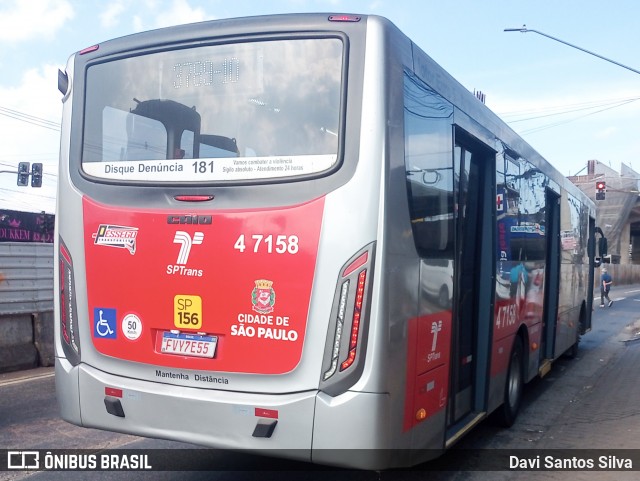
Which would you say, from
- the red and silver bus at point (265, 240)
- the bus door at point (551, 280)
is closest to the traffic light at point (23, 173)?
the bus door at point (551, 280)

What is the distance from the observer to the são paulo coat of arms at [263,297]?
4414mm

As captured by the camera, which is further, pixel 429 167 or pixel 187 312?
pixel 429 167

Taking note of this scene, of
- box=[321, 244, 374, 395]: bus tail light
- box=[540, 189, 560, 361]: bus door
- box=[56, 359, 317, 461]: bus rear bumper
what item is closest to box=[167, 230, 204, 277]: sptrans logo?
box=[56, 359, 317, 461]: bus rear bumper

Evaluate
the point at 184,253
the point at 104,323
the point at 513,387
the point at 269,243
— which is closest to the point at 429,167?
the point at 269,243

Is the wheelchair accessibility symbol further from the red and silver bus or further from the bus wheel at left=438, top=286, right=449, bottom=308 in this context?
the bus wheel at left=438, top=286, right=449, bottom=308

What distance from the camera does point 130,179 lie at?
16.5 feet

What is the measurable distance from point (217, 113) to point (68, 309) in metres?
1.88

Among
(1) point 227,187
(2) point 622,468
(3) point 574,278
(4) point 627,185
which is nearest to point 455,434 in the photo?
(2) point 622,468

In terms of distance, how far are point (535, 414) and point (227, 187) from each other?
5.71m

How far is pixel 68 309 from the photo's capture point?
5.20 m

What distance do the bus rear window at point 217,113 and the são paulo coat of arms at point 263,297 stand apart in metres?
0.71

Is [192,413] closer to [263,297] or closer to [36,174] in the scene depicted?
[263,297]

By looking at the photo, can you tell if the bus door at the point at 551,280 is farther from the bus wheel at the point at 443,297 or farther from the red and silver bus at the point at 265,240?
the bus wheel at the point at 443,297

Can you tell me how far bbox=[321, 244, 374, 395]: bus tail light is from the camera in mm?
4203
